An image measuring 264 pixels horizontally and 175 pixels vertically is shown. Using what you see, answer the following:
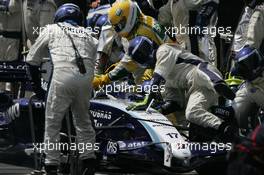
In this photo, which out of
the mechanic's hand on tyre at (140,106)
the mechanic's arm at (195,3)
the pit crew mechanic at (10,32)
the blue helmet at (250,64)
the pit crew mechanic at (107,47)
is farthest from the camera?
the pit crew mechanic at (10,32)

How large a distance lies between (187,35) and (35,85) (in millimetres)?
3861

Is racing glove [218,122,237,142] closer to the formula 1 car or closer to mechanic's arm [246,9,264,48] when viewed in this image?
the formula 1 car

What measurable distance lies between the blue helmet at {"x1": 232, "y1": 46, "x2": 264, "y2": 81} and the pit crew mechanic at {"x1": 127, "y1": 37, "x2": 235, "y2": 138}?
11.5 inches

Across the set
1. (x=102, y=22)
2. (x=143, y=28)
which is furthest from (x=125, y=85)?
(x=102, y=22)

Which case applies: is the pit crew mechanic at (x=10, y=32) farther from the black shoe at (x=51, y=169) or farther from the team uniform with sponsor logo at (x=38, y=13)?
the black shoe at (x=51, y=169)

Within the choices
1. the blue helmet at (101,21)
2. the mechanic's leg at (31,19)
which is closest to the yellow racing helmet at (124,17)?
the blue helmet at (101,21)

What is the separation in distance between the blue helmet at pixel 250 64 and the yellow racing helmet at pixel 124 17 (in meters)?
1.84

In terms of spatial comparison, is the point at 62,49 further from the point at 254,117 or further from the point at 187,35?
the point at 187,35

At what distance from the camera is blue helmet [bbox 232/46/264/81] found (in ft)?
34.6

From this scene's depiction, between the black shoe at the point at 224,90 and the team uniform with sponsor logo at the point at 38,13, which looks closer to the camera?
the black shoe at the point at 224,90

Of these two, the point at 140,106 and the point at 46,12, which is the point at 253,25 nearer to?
the point at 140,106

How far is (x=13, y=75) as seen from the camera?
11156 millimetres

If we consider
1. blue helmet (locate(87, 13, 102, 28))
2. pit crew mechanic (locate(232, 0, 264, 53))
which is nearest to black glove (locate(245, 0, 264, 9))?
pit crew mechanic (locate(232, 0, 264, 53))

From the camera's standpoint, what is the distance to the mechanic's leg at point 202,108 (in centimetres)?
1044
